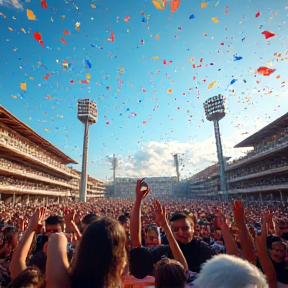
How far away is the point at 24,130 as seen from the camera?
2919 cm

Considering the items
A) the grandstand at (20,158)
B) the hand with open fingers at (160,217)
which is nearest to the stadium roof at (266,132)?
the hand with open fingers at (160,217)

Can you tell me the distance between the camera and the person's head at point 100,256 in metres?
1.34

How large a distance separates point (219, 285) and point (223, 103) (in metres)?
49.0

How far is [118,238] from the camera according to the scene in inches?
58.1

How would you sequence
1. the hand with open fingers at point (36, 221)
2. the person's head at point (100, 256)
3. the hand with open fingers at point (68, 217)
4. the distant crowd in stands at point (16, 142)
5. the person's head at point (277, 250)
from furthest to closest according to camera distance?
the distant crowd in stands at point (16, 142)
the hand with open fingers at point (68, 217)
the person's head at point (277, 250)
the hand with open fingers at point (36, 221)
the person's head at point (100, 256)

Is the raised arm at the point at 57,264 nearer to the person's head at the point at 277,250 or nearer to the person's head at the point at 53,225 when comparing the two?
the person's head at the point at 53,225

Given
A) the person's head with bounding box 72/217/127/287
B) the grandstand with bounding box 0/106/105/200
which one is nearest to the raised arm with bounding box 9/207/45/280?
the person's head with bounding box 72/217/127/287

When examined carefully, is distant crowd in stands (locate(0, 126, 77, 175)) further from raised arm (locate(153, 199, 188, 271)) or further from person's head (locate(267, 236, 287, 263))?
person's head (locate(267, 236, 287, 263))

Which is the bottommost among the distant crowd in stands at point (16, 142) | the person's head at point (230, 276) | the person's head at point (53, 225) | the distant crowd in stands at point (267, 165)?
the person's head at point (230, 276)

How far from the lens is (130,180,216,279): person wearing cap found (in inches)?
87.9

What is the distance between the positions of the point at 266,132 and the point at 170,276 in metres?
37.3

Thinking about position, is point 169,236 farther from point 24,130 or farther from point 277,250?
point 24,130

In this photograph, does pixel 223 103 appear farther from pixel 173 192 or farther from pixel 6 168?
pixel 173 192

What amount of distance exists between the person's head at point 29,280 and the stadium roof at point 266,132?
29296mm
